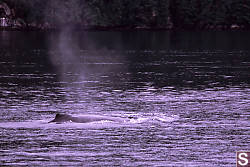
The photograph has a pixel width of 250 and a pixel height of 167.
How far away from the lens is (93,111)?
64.6 m

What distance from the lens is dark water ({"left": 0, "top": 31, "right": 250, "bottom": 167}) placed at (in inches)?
1855

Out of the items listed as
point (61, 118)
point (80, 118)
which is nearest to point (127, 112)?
point (80, 118)

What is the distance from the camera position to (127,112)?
207 feet

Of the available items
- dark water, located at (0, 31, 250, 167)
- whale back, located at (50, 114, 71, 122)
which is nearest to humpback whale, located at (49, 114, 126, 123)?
whale back, located at (50, 114, 71, 122)

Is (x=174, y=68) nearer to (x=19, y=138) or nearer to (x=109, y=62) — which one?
(x=109, y=62)

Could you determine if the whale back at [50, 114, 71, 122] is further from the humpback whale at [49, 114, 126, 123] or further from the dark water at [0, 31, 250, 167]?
the dark water at [0, 31, 250, 167]

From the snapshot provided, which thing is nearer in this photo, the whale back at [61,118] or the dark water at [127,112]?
the dark water at [127,112]

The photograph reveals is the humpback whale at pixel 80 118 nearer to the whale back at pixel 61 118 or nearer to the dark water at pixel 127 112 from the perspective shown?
the whale back at pixel 61 118

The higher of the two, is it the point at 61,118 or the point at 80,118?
the point at 61,118

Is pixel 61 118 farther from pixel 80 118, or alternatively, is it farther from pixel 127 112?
pixel 127 112

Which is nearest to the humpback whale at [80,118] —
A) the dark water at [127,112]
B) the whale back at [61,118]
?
the whale back at [61,118]

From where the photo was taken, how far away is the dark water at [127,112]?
4712 cm

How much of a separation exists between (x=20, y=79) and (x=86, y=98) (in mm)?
20907

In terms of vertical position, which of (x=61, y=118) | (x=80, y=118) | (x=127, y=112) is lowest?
(x=127, y=112)
